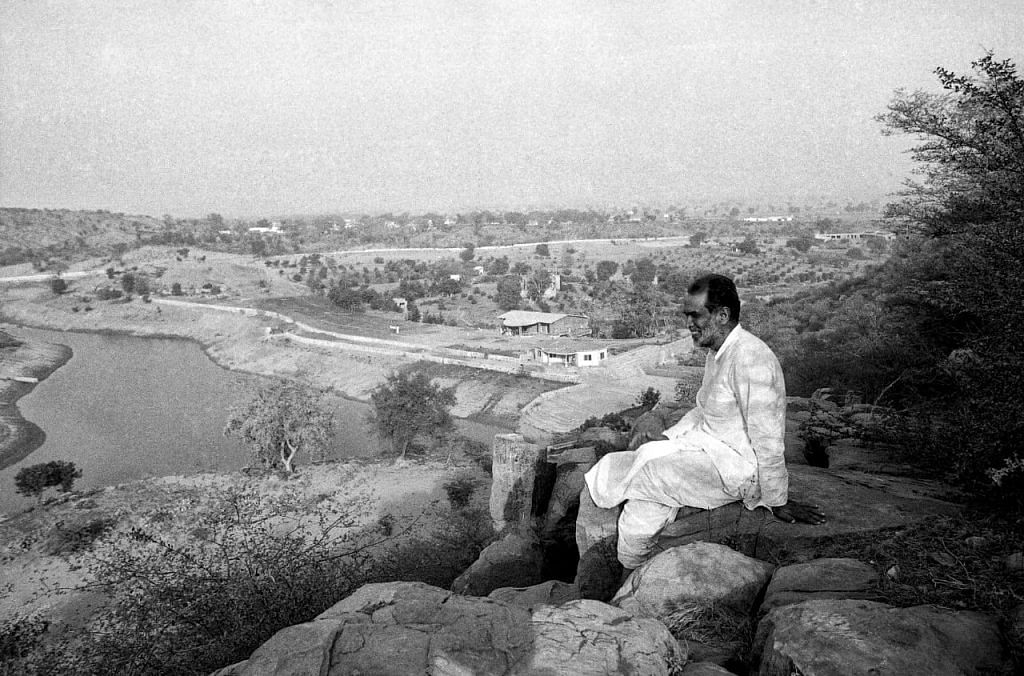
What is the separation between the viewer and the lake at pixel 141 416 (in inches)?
963

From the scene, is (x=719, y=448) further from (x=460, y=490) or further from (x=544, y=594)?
(x=460, y=490)

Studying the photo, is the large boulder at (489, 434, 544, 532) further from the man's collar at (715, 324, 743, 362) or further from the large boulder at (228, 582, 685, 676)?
the large boulder at (228, 582, 685, 676)

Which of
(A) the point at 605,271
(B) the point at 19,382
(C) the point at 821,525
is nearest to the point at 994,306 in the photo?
(C) the point at 821,525

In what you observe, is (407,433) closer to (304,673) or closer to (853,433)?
(853,433)

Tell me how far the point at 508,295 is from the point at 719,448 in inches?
2039

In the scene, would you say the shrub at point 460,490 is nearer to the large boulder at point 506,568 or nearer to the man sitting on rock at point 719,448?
the large boulder at point 506,568

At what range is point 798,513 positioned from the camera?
3.72 metres

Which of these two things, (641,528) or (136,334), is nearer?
(641,528)

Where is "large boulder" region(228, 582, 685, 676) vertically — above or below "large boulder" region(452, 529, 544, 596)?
above

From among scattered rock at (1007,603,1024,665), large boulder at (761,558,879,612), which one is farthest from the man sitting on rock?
scattered rock at (1007,603,1024,665)

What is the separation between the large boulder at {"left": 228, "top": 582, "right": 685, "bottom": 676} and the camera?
2.44m

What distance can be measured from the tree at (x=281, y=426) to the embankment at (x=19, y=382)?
41.5 feet

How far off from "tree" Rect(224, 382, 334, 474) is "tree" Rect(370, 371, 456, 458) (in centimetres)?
196

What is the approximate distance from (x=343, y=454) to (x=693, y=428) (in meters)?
23.3
